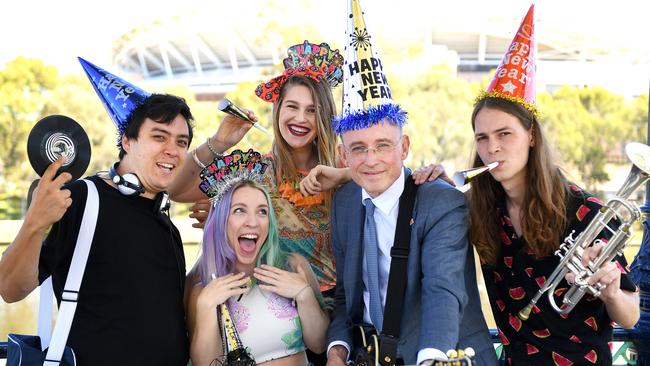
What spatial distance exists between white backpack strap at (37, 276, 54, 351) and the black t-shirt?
4 centimetres

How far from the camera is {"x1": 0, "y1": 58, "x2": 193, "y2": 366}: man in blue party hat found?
292 centimetres

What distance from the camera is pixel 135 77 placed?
49344 millimetres

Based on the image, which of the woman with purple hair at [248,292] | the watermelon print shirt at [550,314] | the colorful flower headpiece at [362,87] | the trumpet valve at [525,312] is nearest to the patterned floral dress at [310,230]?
the woman with purple hair at [248,292]

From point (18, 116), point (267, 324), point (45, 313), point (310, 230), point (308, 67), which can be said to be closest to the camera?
point (45, 313)

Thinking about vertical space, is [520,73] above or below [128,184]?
above

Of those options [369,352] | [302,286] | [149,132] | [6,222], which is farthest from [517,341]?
[6,222]

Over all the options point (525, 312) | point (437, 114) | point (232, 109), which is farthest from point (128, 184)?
point (437, 114)

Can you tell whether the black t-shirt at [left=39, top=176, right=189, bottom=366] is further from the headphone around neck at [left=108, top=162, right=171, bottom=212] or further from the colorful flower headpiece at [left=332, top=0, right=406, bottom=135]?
the colorful flower headpiece at [left=332, top=0, right=406, bottom=135]

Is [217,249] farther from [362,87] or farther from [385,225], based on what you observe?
[362,87]

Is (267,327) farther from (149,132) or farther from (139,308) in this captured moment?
(149,132)

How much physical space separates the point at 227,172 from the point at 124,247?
2.29 feet

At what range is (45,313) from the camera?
3.13m

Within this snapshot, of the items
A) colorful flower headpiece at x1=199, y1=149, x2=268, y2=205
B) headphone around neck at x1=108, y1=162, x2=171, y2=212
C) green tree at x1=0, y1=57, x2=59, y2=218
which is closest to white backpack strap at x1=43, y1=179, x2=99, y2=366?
headphone around neck at x1=108, y1=162, x2=171, y2=212

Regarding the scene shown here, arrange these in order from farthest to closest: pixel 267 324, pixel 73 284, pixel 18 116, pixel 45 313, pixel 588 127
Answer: pixel 588 127
pixel 18 116
pixel 267 324
pixel 45 313
pixel 73 284
